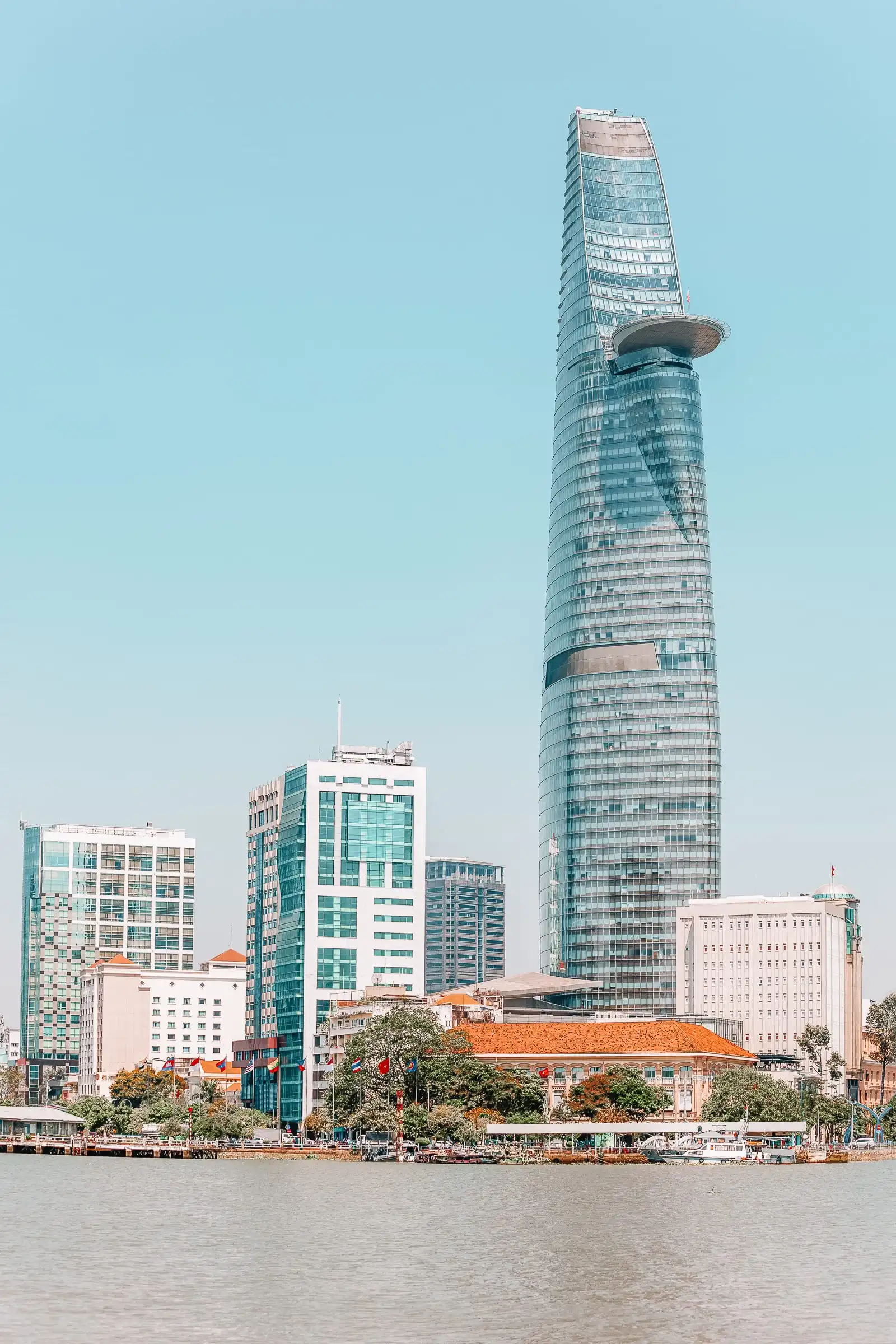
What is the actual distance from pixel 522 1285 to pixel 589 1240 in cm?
2028

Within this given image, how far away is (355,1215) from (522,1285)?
38.2m

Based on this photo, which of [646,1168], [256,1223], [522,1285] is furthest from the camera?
[646,1168]

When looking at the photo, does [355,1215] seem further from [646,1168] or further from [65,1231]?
[646,1168]

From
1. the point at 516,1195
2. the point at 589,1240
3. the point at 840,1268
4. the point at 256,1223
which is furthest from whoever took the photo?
the point at 516,1195

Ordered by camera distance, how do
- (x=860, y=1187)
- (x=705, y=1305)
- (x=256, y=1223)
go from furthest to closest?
(x=860, y=1187)
(x=256, y=1223)
(x=705, y=1305)

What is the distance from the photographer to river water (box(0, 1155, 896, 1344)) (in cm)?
7069

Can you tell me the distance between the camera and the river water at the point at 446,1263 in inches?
2783

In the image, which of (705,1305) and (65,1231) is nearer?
(705,1305)

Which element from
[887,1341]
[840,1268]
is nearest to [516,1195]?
[840,1268]

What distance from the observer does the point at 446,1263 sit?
90250mm

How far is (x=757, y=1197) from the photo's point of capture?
464 ft

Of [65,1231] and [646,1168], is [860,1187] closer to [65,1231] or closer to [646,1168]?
[646,1168]

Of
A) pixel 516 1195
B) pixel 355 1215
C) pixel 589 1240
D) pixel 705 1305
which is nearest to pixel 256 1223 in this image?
pixel 355 1215

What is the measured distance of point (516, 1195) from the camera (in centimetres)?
14088
